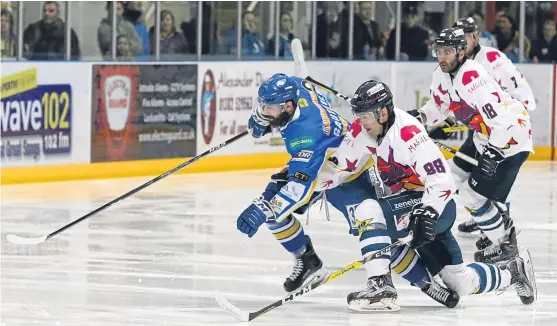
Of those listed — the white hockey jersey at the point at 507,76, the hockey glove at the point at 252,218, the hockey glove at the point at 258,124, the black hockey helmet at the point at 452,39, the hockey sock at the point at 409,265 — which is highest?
the black hockey helmet at the point at 452,39

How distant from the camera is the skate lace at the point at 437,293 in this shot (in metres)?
6.14

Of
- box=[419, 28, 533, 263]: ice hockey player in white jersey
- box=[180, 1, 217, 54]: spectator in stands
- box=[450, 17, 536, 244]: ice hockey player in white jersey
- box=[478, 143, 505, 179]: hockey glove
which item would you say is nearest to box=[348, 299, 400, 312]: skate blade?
box=[419, 28, 533, 263]: ice hockey player in white jersey

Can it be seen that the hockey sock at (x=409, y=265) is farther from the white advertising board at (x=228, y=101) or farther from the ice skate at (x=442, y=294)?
the white advertising board at (x=228, y=101)

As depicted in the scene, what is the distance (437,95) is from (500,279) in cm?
173

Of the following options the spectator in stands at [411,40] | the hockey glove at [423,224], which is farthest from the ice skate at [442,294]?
the spectator in stands at [411,40]

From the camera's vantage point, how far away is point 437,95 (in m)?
7.64

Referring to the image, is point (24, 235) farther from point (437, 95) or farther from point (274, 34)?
point (274, 34)

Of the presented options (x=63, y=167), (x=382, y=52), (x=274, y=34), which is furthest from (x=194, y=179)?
(x=382, y=52)

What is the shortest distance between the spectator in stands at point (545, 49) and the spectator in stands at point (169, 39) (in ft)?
12.6

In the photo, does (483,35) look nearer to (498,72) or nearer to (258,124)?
(498,72)

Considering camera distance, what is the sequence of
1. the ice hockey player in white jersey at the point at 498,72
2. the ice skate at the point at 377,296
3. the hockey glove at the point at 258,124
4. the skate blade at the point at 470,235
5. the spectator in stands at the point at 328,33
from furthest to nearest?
the spectator in stands at the point at 328,33
the skate blade at the point at 470,235
the ice hockey player in white jersey at the point at 498,72
the hockey glove at the point at 258,124
the ice skate at the point at 377,296

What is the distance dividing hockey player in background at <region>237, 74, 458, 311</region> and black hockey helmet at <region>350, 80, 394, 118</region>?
40 cm

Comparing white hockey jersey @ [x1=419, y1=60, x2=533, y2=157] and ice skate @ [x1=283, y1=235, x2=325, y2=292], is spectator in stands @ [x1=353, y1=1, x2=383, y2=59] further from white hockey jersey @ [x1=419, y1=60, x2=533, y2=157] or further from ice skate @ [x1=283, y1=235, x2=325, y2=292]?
ice skate @ [x1=283, y1=235, x2=325, y2=292]

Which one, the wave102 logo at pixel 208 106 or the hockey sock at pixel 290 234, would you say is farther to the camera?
the wave102 logo at pixel 208 106
